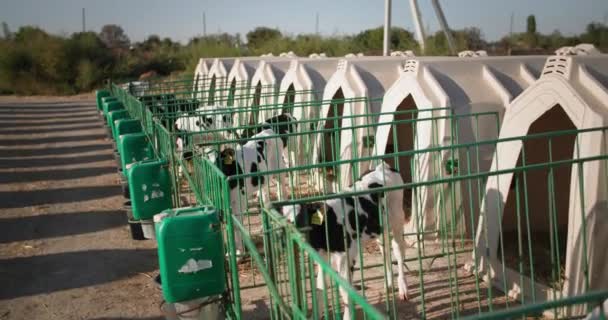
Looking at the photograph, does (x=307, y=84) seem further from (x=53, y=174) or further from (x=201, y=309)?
(x=201, y=309)

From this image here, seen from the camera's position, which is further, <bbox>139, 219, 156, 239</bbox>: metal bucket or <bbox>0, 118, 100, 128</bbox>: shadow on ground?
<bbox>0, 118, 100, 128</bbox>: shadow on ground

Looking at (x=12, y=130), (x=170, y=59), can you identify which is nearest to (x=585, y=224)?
(x=12, y=130)

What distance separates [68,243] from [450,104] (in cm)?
555

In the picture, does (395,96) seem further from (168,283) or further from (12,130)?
(12,130)

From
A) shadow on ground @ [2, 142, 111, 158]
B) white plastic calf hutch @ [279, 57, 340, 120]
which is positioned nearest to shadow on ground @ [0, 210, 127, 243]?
white plastic calf hutch @ [279, 57, 340, 120]

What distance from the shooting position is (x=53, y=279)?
22.1 ft

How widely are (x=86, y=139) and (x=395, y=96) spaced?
Result: 12.7 m

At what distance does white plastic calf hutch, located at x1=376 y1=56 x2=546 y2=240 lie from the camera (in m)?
6.86

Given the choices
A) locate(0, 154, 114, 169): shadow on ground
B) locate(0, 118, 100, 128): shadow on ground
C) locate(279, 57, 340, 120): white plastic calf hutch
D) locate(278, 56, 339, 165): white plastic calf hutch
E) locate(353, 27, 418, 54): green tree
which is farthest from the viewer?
locate(353, 27, 418, 54): green tree

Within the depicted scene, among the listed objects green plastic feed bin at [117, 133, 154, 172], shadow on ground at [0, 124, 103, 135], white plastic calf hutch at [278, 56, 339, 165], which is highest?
white plastic calf hutch at [278, 56, 339, 165]

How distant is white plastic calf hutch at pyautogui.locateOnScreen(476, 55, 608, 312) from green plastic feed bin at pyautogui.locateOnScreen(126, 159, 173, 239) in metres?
3.46

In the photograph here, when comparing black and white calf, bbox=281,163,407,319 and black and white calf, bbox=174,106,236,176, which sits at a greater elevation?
black and white calf, bbox=174,106,236,176

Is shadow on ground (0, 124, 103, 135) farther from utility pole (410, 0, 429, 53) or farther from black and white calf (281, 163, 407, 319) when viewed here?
black and white calf (281, 163, 407, 319)

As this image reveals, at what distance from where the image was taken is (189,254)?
3.99 metres
